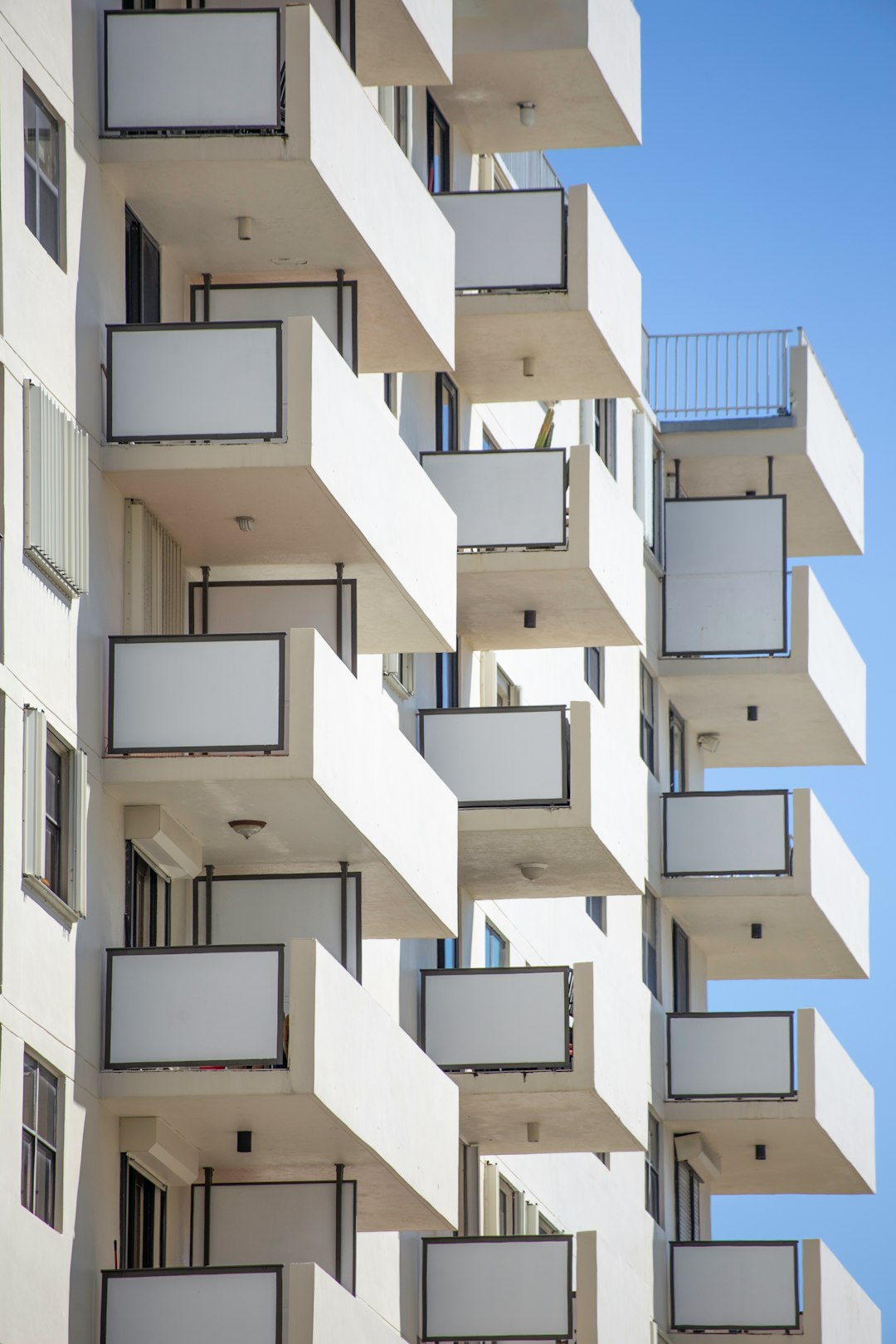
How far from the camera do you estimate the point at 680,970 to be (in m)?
52.0

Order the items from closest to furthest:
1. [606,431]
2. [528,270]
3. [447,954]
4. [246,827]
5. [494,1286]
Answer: [246,827] → [494,1286] → [447,954] → [528,270] → [606,431]

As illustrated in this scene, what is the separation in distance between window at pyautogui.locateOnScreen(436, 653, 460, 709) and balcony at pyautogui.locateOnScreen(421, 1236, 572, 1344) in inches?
248

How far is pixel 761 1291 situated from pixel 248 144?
71.6 feet

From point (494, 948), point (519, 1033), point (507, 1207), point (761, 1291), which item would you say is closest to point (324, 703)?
point (519, 1033)

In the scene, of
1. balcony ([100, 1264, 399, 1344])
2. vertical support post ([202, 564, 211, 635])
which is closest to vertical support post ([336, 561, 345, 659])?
vertical support post ([202, 564, 211, 635])

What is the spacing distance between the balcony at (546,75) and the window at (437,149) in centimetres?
26

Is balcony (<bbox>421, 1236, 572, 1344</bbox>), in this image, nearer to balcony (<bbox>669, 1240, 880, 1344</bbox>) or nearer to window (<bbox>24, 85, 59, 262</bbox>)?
balcony (<bbox>669, 1240, 880, 1344</bbox>)

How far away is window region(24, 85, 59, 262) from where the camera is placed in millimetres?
27156

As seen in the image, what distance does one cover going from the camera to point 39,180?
2747 cm

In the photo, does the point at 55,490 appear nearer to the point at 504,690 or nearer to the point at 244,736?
the point at 244,736

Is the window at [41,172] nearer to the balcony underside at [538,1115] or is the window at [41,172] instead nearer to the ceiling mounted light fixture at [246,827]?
the ceiling mounted light fixture at [246,827]

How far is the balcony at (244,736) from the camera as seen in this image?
93.4 ft

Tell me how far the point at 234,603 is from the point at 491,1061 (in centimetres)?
794

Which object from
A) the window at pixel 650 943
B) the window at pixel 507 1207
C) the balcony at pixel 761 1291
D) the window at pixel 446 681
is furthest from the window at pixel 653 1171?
the window at pixel 446 681
